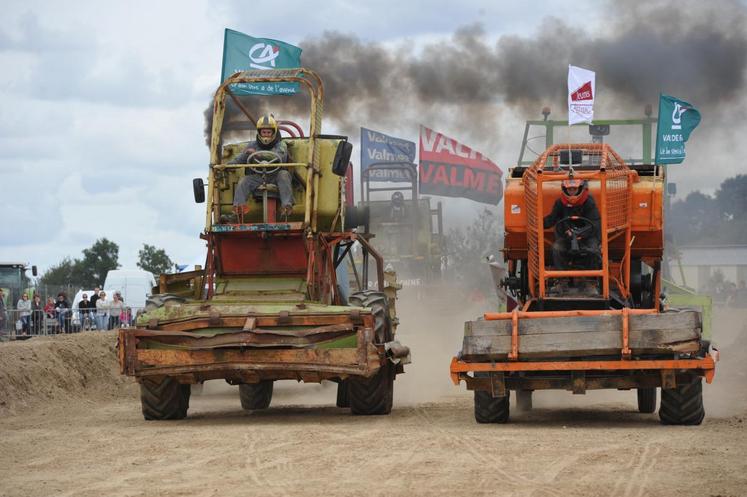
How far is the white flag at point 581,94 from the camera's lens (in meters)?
25.6

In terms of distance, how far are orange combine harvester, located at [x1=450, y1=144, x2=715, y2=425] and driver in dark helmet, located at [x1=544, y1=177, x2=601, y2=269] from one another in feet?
0.10

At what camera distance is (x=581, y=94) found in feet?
84.8

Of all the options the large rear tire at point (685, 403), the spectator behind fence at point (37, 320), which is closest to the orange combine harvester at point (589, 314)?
the large rear tire at point (685, 403)

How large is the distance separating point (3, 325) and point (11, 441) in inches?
586

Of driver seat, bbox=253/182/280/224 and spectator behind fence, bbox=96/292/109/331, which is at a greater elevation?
driver seat, bbox=253/182/280/224

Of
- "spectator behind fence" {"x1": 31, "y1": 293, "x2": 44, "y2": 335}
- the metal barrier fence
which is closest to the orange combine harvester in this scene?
the metal barrier fence

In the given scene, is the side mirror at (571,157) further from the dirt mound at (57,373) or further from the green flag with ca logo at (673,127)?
the green flag with ca logo at (673,127)

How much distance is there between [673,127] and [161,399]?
1445 cm

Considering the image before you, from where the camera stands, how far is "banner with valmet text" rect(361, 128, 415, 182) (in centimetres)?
3530

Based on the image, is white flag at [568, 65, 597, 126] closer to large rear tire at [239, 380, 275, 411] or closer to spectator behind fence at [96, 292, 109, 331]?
large rear tire at [239, 380, 275, 411]

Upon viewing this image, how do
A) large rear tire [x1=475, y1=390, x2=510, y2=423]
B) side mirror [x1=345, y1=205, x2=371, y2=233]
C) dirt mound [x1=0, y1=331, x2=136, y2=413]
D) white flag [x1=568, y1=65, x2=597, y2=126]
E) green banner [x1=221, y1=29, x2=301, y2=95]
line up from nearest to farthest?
large rear tire [x1=475, y1=390, x2=510, y2=423] → side mirror [x1=345, y1=205, x2=371, y2=233] → dirt mound [x1=0, y1=331, x2=136, y2=413] → green banner [x1=221, y1=29, x2=301, y2=95] → white flag [x1=568, y1=65, x2=597, y2=126]

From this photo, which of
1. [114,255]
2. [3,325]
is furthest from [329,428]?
[114,255]

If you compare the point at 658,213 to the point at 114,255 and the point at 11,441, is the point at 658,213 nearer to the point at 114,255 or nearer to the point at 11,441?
the point at 11,441

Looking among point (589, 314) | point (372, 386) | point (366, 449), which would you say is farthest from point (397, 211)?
point (366, 449)
